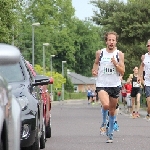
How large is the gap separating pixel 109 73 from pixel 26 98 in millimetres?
4480

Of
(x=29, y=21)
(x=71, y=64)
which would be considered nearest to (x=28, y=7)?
(x=29, y=21)

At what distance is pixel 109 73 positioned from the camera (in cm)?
1377

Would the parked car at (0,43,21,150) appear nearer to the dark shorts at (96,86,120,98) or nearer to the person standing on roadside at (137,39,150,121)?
the dark shorts at (96,86,120,98)

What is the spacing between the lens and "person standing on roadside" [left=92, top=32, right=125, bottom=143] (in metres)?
13.5

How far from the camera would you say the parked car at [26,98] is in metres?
9.14

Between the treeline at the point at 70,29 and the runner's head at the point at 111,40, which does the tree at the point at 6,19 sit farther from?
the runner's head at the point at 111,40

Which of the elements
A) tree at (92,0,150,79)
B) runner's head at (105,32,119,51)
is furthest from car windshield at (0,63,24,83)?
tree at (92,0,150,79)

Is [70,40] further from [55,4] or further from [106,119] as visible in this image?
[106,119]

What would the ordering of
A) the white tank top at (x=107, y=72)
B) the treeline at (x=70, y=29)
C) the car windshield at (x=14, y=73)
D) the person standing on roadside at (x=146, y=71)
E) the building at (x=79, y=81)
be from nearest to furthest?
the car windshield at (x=14, y=73) → the white tank top at (x=107, y=72) → the person standing on roadside at (x=146, y=71) → the treeline at (x=70, y=29) → the building at (x=79, y=81)

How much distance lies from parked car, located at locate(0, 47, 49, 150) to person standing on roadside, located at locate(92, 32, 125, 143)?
2.99 m

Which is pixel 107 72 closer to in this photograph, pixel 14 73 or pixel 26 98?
pixel 14 73

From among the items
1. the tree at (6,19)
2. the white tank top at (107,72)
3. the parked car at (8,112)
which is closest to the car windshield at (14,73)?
the white tank top at (107,72)

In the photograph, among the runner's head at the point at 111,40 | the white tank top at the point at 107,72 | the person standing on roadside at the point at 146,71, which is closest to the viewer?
the runner's head at the point at 111,40

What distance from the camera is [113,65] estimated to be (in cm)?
1357
